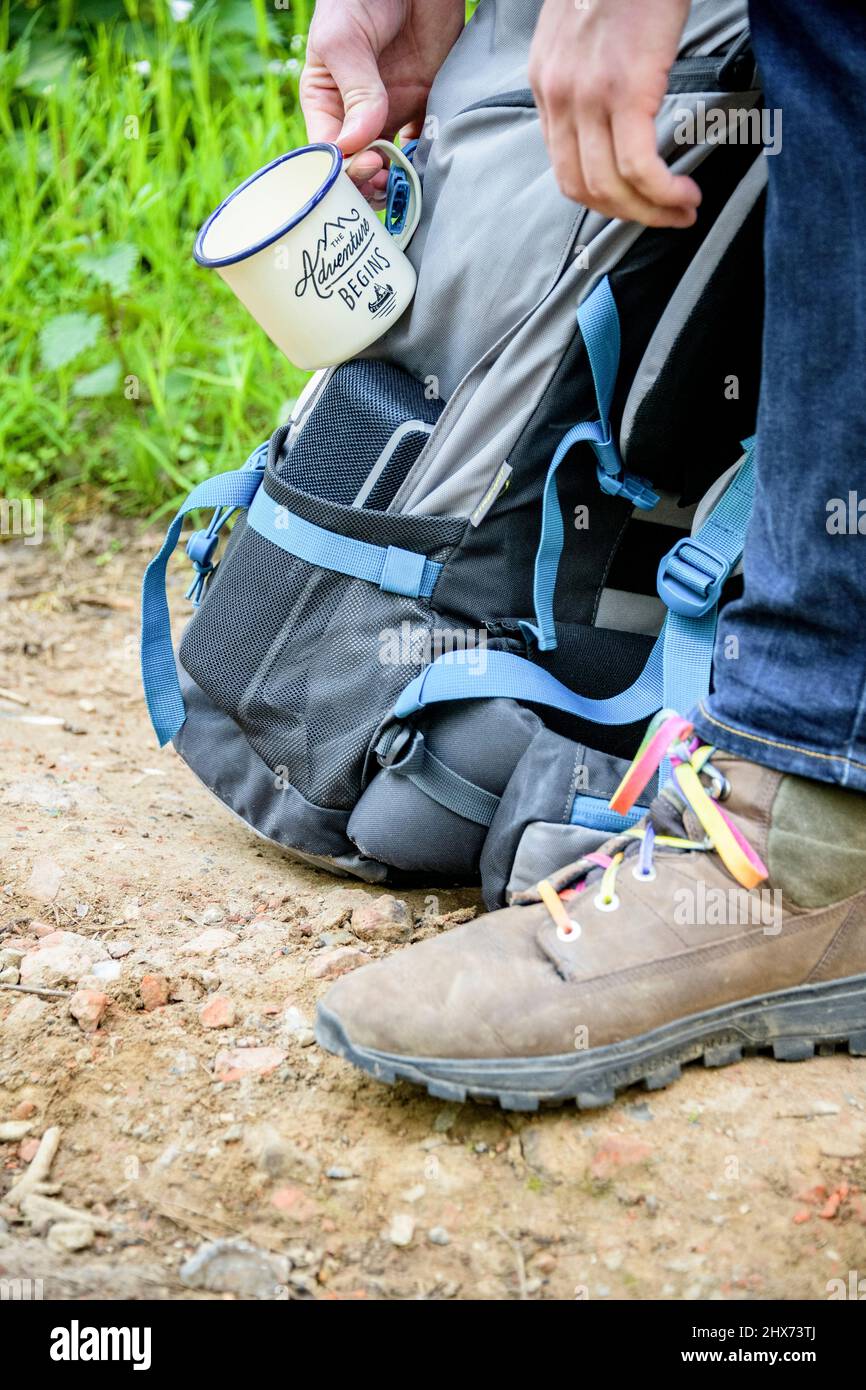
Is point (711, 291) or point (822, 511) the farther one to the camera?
point (711, 291)

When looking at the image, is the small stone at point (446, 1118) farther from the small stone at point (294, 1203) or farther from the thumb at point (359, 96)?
the thumb at point (359, 96)

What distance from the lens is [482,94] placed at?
172cm

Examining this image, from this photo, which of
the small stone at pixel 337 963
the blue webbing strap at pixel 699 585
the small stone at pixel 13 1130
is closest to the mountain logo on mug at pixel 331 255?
the blue webbing strap at pixel 699 585

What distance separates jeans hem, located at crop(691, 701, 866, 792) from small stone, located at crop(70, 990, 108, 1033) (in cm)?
76

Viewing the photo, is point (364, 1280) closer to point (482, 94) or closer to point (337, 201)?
point (337, 201)

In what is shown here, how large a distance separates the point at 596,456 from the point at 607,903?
640mm

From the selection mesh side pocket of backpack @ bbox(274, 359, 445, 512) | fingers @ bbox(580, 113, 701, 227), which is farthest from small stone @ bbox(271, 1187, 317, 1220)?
fingers @ bbox(580, 113, 701, 227)

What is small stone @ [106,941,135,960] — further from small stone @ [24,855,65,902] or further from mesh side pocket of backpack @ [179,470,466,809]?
mesh side pocket of backpack @ [179,470,466,809]

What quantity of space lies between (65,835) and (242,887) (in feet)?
1.00

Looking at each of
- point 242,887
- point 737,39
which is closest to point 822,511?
point 737,39

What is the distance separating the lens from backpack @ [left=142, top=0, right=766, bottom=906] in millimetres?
1521

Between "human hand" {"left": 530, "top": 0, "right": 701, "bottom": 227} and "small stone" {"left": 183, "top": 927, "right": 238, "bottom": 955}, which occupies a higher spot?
"human hand" {"left": 530, "top": 0, "right": 701, "bottom": 227}

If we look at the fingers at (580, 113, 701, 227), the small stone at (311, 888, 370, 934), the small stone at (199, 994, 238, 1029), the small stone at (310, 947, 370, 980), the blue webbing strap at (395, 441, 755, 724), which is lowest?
the small stone at (311, 888, 370, 934)

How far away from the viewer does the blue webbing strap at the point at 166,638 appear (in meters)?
1.84
